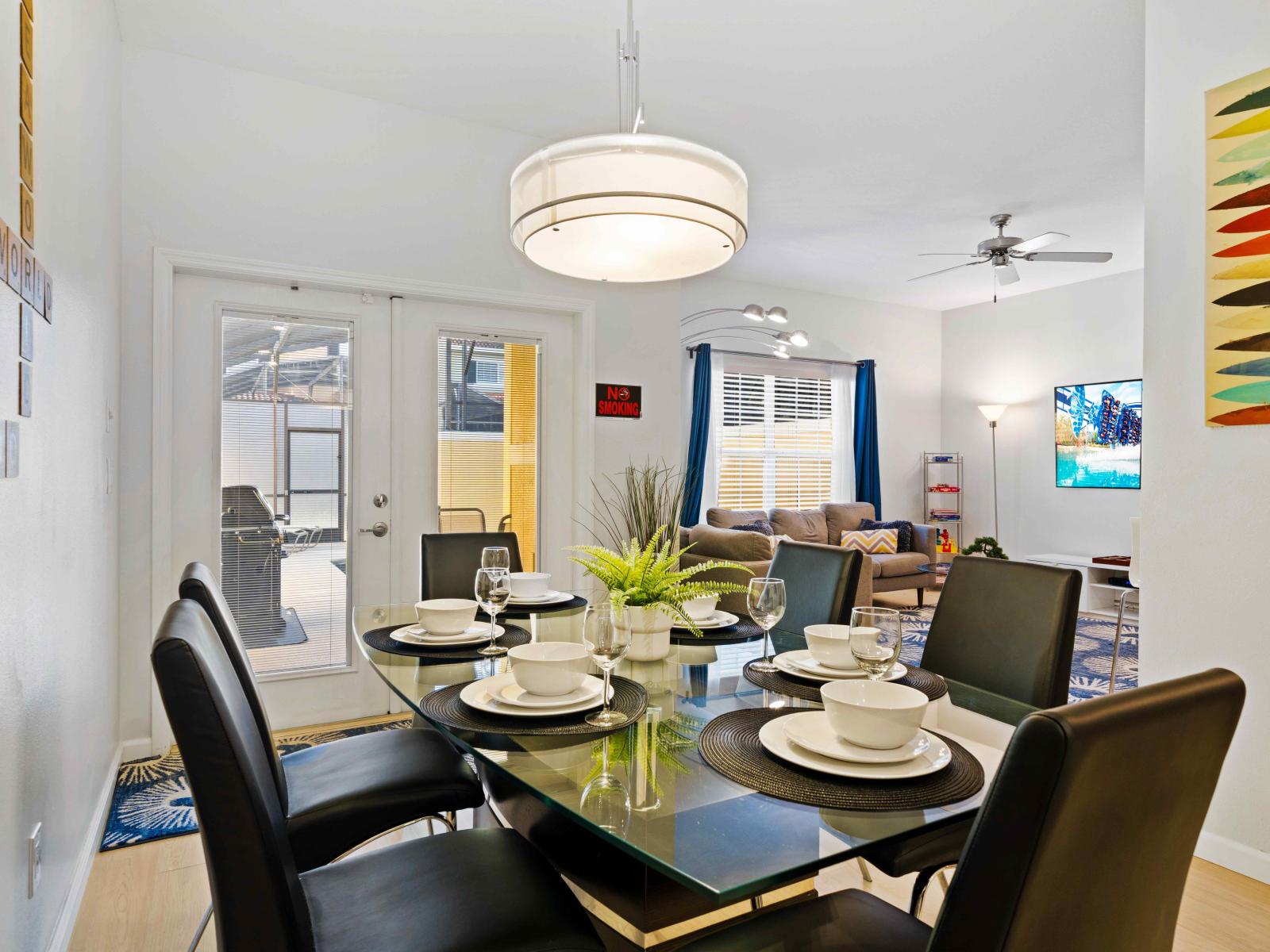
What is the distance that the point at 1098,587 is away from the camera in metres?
6.12

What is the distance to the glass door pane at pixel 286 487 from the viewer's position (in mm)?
3285

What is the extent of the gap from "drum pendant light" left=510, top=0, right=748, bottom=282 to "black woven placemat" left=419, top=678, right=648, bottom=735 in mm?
1026

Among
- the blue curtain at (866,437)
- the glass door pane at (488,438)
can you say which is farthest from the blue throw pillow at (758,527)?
the glass door pane at (488,438)

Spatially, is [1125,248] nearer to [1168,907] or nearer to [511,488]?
[511,488]

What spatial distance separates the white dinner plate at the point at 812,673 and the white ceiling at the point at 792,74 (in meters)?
2.32

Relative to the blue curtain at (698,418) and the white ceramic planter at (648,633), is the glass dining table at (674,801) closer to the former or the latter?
the white ceramic planter at (648,633)

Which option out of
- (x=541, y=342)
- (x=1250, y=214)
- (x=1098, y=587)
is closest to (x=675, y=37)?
(x=541, y=342)

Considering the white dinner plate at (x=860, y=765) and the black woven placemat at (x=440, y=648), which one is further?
the black woven placemat at (x=440, y=648)

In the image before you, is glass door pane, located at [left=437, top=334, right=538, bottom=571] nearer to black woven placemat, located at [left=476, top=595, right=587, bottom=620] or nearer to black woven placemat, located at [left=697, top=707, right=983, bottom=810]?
black woven placemat, located at [left=476, top=595, right=587, bottom=620]

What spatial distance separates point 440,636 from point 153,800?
1521 millimetres

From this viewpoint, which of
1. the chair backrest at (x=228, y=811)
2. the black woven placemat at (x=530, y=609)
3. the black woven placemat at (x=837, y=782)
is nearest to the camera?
the chair backrest at (x=228, y=811)

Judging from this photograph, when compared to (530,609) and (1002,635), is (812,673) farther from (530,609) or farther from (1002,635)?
(530,609)

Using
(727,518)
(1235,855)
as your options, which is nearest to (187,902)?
(1235,855)

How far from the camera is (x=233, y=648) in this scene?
165cm
